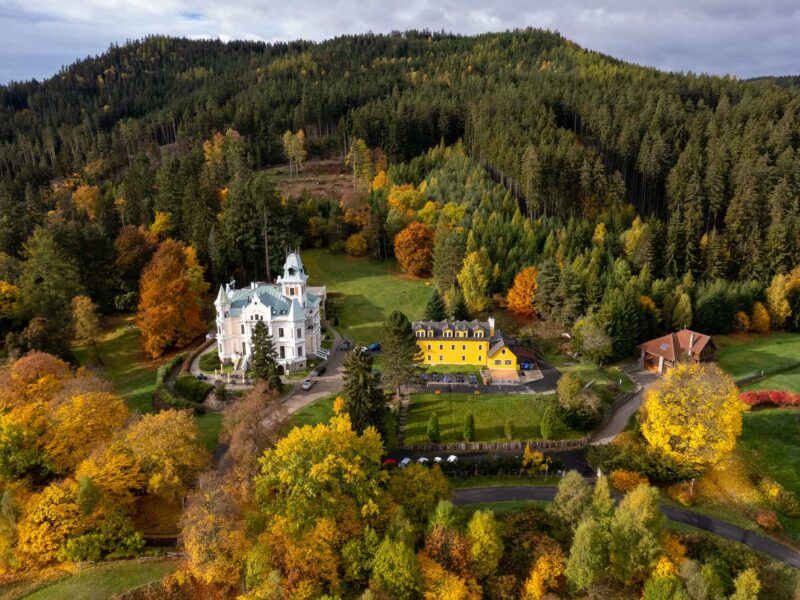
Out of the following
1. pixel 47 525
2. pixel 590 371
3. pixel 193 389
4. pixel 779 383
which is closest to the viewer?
pixel 47 525

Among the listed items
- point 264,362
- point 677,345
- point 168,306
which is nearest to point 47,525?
point 264,362

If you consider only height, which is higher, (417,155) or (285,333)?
→ (417,155)

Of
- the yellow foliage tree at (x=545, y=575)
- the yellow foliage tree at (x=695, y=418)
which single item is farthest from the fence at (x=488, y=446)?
the yellow foliage tree at (x=545, y=575)

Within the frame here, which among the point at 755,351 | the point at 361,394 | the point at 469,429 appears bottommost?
the point at 469,429

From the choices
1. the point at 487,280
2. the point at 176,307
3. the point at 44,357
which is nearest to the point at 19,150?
the point at 176,307

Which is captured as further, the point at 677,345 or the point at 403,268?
the point at 403,268

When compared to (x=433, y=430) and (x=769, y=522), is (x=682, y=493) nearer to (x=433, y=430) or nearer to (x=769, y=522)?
(x=769, y=522)

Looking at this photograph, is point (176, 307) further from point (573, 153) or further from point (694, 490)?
point (573, 153)

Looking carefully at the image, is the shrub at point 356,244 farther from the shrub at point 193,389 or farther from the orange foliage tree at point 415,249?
the shrub at point 193,389
